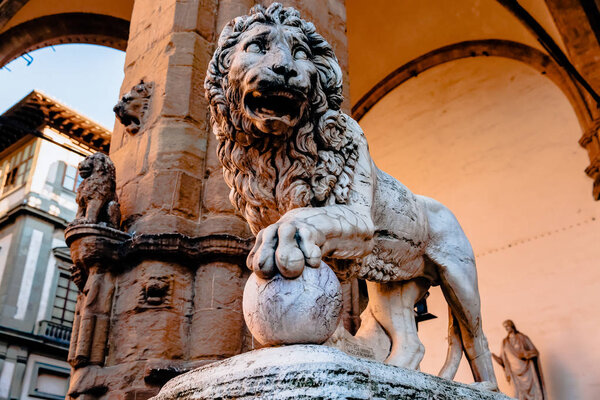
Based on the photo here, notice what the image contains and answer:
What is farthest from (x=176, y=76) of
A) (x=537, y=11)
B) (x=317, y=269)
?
(x=537, y=11)

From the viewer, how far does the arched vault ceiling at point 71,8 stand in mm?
8086

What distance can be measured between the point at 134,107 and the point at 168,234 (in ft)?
3.45

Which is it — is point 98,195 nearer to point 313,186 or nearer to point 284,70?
point 313,186

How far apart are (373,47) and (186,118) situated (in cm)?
677

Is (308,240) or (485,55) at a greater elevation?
(485,55)

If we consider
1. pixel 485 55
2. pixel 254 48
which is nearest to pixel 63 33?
pixel 485 55

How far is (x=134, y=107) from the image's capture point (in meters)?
3.78

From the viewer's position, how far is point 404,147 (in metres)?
10.5

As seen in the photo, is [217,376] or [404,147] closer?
[217,376]

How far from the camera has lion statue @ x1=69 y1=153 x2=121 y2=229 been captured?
3.26m

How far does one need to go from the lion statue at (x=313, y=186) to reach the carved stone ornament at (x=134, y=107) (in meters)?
1.75

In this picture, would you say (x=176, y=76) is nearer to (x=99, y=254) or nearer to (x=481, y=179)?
(x=99, y=254)

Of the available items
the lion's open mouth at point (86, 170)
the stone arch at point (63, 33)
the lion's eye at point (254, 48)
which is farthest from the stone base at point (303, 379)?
the stone arch at point (63, 33)

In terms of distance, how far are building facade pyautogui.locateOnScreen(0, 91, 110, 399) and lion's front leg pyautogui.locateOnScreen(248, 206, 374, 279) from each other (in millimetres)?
15742
